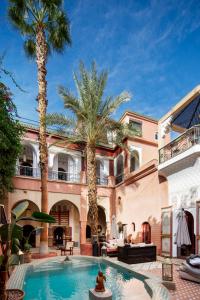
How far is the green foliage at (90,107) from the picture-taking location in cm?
1680

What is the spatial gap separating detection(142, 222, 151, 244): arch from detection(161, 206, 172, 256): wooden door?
6.54 ft

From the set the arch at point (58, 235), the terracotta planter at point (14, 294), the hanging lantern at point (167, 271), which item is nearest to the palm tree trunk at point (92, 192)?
the arch at point (58, 235)

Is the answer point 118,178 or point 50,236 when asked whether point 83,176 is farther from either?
→ point 50,236

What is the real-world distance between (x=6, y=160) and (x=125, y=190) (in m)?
10.2

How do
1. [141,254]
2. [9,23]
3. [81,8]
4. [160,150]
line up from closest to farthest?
[141,254]
[81,8]
[160,150]
[9,23]

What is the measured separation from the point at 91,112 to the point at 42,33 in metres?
5.85

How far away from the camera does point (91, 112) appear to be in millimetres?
16688

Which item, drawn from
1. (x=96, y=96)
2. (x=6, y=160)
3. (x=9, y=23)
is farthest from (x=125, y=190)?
(x=9, y=23)

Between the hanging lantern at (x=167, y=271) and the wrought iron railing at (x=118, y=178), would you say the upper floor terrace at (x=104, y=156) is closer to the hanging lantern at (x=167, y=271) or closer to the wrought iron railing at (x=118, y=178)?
the wrought iron railing at (x=118, y=178)

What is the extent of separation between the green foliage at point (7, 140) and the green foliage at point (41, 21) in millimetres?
7332

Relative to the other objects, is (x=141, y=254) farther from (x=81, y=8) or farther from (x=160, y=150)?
(x=81, y=8)

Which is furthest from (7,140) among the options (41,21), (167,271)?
(41,21)

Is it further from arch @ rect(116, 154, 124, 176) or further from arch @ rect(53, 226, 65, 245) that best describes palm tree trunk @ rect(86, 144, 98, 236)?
arch @ rect(53, 226, 65, 245)

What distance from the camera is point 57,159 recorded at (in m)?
23.1
